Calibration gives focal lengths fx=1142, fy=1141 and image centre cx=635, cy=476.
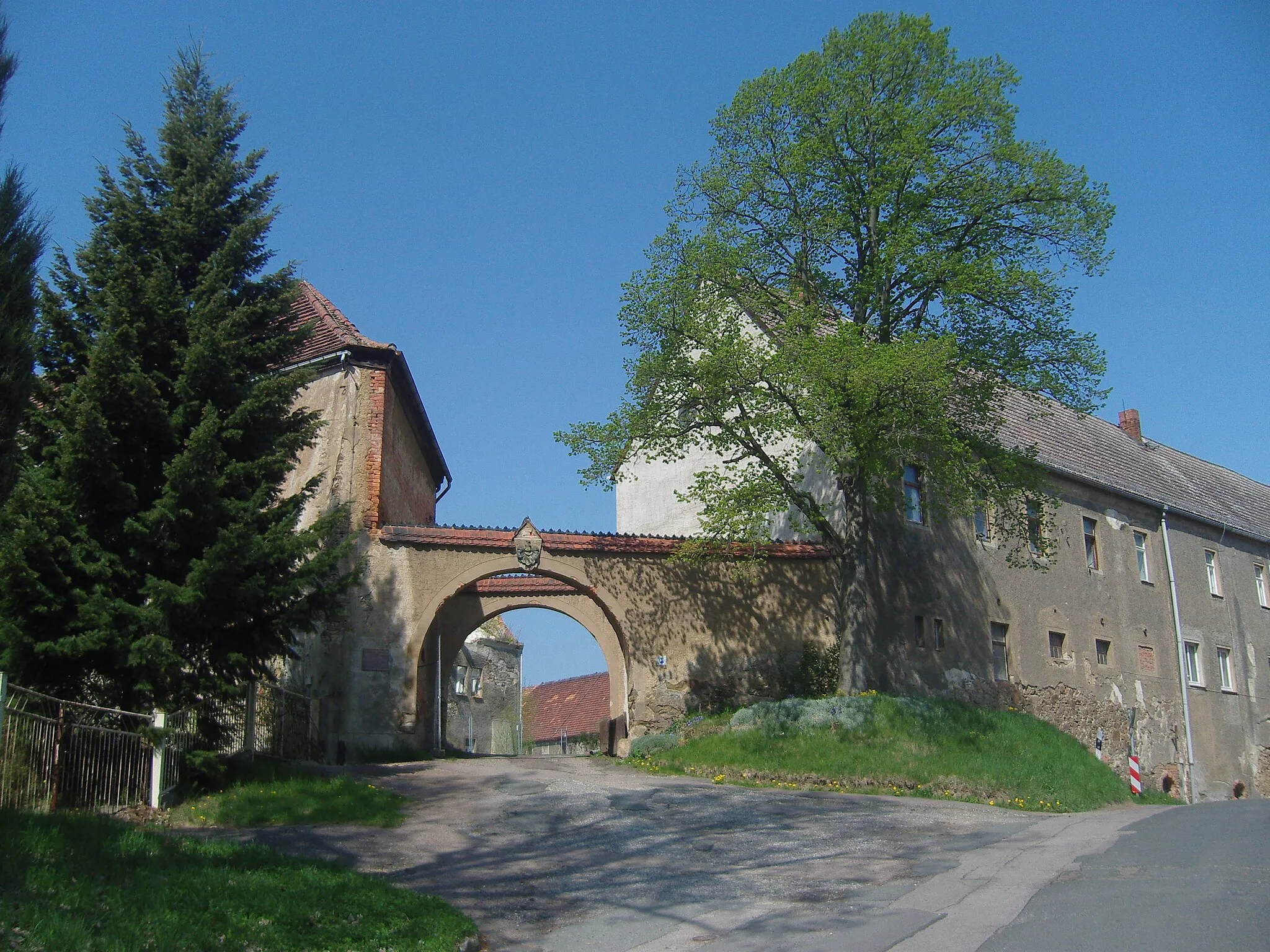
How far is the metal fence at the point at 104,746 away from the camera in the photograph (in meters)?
9.93

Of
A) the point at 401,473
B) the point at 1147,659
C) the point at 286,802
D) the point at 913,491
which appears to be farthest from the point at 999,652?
the point at 286,802

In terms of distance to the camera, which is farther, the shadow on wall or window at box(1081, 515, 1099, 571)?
window at box(1081, 515, 1099, 571)

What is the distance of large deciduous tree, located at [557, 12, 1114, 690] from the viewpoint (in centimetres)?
1972

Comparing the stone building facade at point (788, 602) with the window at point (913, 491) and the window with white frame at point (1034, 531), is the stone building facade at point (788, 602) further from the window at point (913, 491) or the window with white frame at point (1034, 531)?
the window with white frame at point (1034, 531)

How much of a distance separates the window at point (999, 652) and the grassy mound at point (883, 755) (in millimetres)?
3736

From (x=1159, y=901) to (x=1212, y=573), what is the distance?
27247mm

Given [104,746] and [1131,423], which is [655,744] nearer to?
[104,746]

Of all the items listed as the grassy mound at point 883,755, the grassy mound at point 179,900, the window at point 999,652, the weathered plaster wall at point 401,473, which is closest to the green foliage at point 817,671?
the grassy mound at point 883,755

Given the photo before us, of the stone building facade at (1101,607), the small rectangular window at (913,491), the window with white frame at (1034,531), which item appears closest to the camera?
the window with white frame at (1034,531)

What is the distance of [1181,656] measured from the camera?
29.8 meters

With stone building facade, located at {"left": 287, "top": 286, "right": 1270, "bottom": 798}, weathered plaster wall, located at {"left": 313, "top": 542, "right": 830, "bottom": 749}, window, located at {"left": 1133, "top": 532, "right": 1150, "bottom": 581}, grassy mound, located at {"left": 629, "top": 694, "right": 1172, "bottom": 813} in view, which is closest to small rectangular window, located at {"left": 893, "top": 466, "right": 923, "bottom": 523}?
stone building facade, located at {"left": 287, "top": 286, "right": 1270, "bottom": 798}

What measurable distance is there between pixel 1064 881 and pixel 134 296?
39.3ft

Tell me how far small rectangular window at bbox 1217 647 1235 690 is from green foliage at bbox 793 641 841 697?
51.0 feet

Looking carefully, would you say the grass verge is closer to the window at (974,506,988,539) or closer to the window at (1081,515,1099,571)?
the window at (974,506,988,539)
